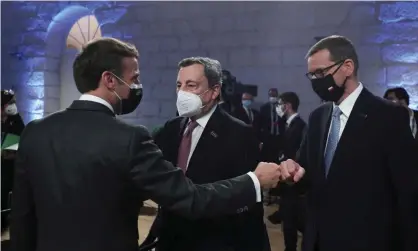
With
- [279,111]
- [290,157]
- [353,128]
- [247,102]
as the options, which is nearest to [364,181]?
[353,128]

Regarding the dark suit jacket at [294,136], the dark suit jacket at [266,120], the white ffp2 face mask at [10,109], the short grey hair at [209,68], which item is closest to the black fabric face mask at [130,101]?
the short grey hair at [209,68]

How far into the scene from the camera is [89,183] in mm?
1242

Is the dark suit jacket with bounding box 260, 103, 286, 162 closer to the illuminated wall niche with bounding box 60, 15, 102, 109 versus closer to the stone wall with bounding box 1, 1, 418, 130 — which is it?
the stone wall with bounding box 1, 1, 418, 130

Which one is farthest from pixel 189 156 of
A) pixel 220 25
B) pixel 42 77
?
pixel 42 77

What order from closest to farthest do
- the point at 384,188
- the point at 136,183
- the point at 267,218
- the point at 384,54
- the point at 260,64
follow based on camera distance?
1. the point at 136,183
2. the point at 384,188
3. the point at 267,218
4. the point at 384,54
5. the point at 260,64

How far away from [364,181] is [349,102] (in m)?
0.29

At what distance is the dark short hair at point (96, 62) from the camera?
51.9 inches

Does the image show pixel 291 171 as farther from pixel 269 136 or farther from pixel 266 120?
pixel 266 120

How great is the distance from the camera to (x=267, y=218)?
477 cm

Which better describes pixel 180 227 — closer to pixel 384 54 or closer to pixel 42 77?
pixel 384 54

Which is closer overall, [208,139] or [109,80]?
[109,80]

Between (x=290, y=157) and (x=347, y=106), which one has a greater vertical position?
(x=347, y=106)

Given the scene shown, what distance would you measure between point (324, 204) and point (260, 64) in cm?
430

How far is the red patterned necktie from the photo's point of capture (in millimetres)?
1780
